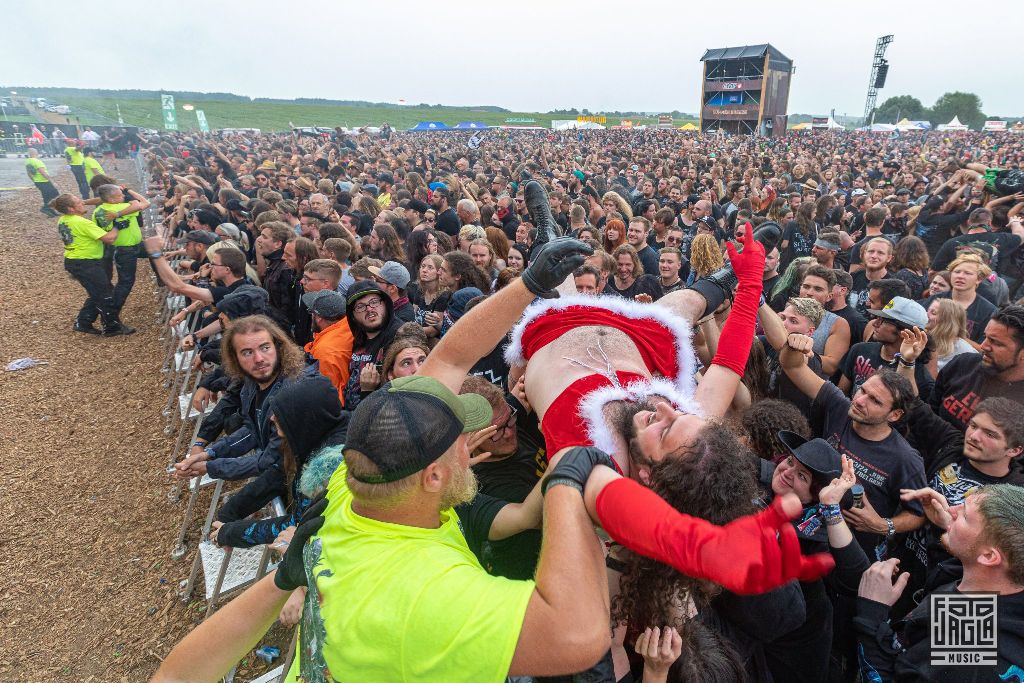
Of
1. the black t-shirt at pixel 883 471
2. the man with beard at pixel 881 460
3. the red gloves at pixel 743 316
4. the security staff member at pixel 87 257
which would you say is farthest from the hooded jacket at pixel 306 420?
the security staff member at pixel 87 257

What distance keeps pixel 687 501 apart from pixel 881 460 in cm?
191

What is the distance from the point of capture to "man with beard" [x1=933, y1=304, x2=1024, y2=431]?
10.2 feet

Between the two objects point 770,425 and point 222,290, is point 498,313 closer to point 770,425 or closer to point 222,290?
point 770,425

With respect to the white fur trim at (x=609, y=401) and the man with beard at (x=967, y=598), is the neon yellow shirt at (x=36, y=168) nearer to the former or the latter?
the white fur trim at (x=609, y=401)

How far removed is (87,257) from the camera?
826 centimetres

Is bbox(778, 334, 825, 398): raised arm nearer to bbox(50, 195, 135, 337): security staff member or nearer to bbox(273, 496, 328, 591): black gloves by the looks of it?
bbox(273, 496, 328, 591): black gloves

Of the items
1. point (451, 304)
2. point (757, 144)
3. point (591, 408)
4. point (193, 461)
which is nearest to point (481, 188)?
point (451, 304)

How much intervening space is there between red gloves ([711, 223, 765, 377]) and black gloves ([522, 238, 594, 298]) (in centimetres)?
92

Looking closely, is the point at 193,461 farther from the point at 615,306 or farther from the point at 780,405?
the point at 780,405

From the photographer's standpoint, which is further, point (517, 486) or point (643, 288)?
point (643, 288)

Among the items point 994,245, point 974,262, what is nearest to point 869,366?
point 974,262

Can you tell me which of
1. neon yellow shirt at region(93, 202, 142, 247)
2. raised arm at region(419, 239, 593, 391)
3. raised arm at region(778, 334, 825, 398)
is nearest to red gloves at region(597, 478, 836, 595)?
raised arm at region(419, 239, 593, 391)

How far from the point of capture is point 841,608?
8.25 feet

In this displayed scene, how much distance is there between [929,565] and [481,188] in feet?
41.5
